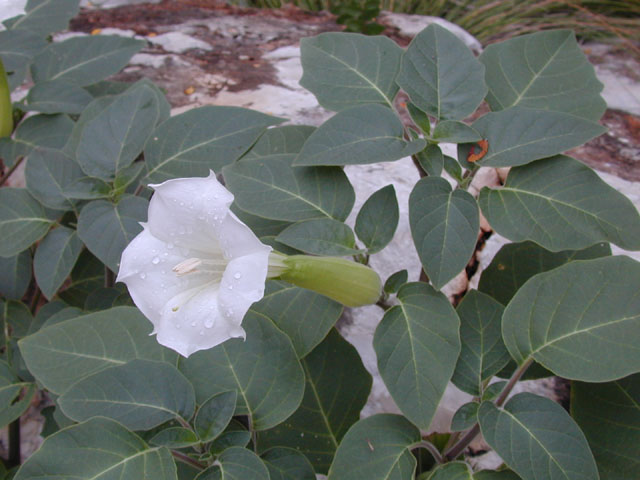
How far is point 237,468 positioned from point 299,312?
0.31 meters

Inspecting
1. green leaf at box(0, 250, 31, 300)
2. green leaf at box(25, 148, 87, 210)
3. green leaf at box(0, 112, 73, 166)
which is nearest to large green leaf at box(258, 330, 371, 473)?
green leaf at box(25, 148, 87, 210)

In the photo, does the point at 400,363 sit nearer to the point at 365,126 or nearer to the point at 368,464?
the point at 368,464

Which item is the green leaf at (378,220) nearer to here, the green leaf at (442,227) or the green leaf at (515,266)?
the green leaf at (442,227)

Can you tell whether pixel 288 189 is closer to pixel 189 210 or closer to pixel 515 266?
pixel 189 210

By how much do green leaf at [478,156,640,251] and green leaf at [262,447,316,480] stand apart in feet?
1.81

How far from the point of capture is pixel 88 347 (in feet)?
3.83

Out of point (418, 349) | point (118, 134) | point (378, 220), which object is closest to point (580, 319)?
point (418, 349)

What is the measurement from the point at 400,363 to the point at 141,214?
2.16ft

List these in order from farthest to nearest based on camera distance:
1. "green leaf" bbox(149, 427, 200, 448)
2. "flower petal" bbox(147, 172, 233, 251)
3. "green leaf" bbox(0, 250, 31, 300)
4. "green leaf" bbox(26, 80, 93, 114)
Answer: "green leaf" bbox(26, 80, 93, 114), "green leaf" bbox(0, 250, 31, 300), "green leaf" bbox(149, 427, 200, 448), "flower petal" bbox(147, 172, 233, 251)

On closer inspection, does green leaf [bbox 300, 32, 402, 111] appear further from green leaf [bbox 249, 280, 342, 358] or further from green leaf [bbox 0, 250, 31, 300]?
green leaf [bbox 0, 250, 31, 300]

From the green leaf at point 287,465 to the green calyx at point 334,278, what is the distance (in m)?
0.29

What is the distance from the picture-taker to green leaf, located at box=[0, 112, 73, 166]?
168 cm

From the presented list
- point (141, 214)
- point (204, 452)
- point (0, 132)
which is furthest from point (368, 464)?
point (0, 132)

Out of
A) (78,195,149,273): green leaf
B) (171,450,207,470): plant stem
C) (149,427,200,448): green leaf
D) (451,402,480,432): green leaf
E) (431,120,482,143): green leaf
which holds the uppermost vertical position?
(431,120,482,143): green leaf
